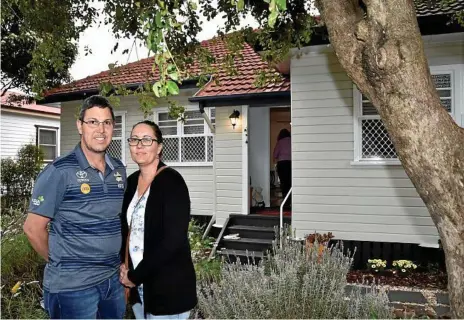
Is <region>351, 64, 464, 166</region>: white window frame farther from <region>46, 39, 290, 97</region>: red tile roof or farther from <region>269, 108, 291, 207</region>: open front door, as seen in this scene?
<region>269, 108, 291, 207</region>: open front door

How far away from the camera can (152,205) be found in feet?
9.15

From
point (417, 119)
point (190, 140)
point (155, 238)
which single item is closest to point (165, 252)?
point (155, 238)

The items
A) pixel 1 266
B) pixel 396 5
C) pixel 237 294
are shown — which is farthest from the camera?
pixel 1 266

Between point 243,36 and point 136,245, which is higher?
point 243,36

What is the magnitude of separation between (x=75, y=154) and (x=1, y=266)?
4.17 metres

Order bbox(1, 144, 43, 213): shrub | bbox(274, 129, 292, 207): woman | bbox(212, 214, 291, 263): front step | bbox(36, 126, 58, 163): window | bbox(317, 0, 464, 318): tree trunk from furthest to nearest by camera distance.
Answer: bbox(36, 126, 58, 163): window
bbox(1, 144, 43, 213): shrub
bbox(274, 129, 292, 207): woman
bbox(212, 214, 291, 263): front step
bbox(317, 0, 464, 318): tree trunk

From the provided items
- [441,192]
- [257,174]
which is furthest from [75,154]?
[257,174]

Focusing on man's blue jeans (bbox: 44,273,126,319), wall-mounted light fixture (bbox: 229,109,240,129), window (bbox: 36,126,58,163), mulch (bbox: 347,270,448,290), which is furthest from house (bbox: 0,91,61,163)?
man's blue jeans (bbox: 44,273,126,319)

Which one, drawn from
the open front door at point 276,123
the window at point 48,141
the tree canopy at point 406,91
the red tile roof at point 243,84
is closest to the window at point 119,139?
the red tile roof at point 243,84

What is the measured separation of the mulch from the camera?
7.22 meters

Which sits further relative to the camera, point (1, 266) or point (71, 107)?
point (71, 107)

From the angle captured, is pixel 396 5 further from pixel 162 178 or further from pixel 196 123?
pixel 196 123

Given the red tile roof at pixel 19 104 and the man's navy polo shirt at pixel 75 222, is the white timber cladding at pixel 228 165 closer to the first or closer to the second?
the man's navy polo shirt at pixel 75 222

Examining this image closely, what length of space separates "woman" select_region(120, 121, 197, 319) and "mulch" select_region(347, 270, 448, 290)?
16.5 feet
